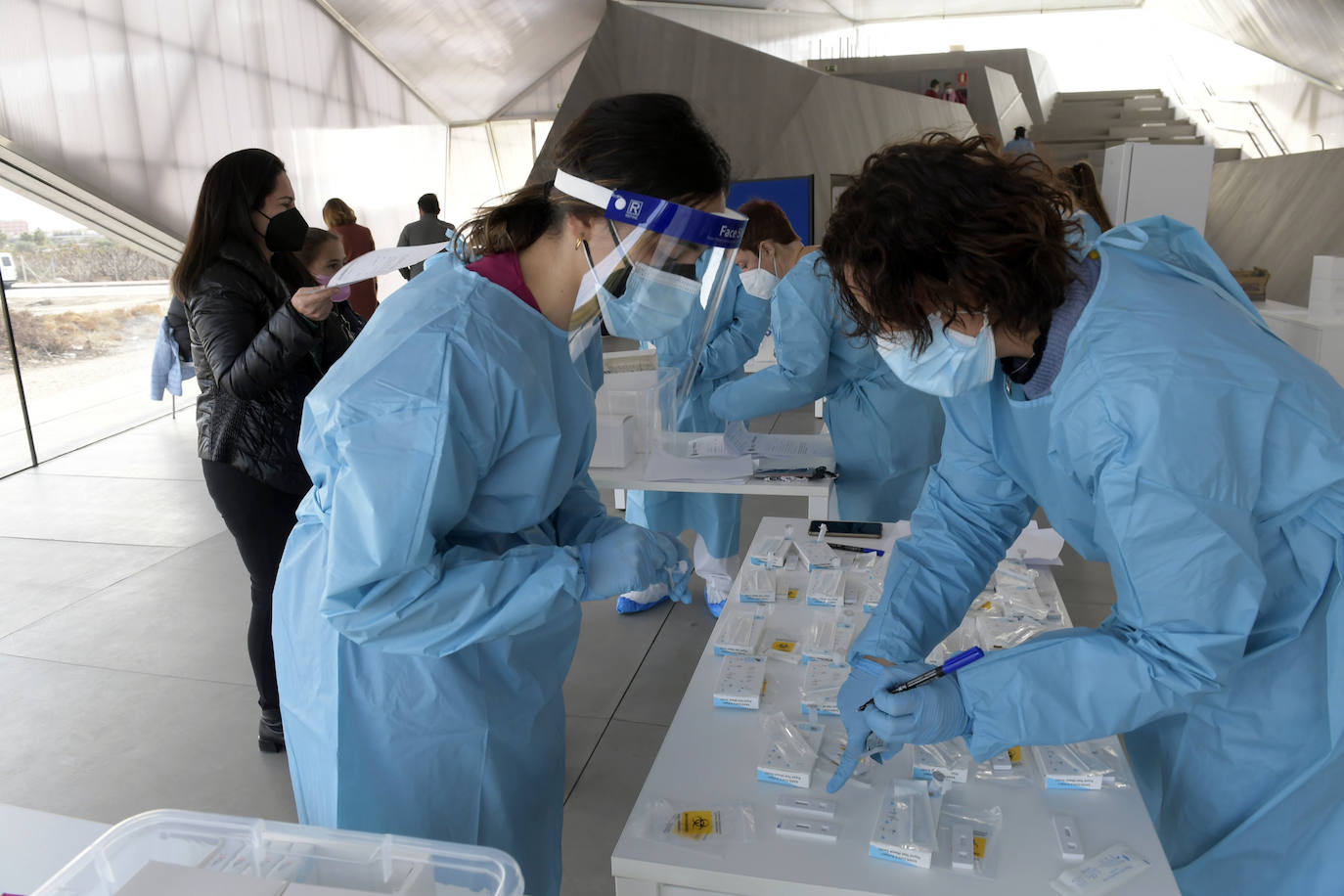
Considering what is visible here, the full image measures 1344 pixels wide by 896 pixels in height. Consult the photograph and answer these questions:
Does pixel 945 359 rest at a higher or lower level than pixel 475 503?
higher

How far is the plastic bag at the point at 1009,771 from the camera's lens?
4.06 feet

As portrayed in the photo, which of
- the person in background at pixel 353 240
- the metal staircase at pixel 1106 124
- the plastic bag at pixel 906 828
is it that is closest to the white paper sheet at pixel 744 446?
the plastic bag at pixel 906 828

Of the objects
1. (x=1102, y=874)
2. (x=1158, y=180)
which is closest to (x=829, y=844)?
(x=1102, y=874)

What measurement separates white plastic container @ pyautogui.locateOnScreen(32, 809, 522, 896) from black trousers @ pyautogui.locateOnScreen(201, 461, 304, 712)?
1290mm

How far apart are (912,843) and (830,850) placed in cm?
10

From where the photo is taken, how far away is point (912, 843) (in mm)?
1084

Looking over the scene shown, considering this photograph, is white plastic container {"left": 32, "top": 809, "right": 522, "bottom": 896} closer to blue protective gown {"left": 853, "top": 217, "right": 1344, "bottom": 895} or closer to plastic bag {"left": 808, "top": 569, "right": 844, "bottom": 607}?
blue protective gown {"left": 853, "top": 217, "right": 1344, "bottom": 895}

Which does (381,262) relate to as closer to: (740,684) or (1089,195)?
(740,684)

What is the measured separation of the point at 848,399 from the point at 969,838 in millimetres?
1755

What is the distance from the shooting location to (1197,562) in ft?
3.08

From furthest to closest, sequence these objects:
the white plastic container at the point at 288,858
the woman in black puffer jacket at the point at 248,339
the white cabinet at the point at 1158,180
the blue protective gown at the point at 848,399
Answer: the white cabinet at the point at 1158,180, the blue protective gown at the point at 848,399, the woman in black puffer jacket at the point at 248,339, the white plastic container at the point at 288,858

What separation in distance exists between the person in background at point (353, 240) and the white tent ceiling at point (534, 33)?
4148 mm

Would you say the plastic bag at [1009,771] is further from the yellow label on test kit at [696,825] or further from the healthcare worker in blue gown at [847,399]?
the healthcare worker in blue gown at [847,399]

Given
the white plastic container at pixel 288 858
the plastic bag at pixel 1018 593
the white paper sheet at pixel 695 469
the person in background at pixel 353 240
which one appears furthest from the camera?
the person in background at pixel 353 240
